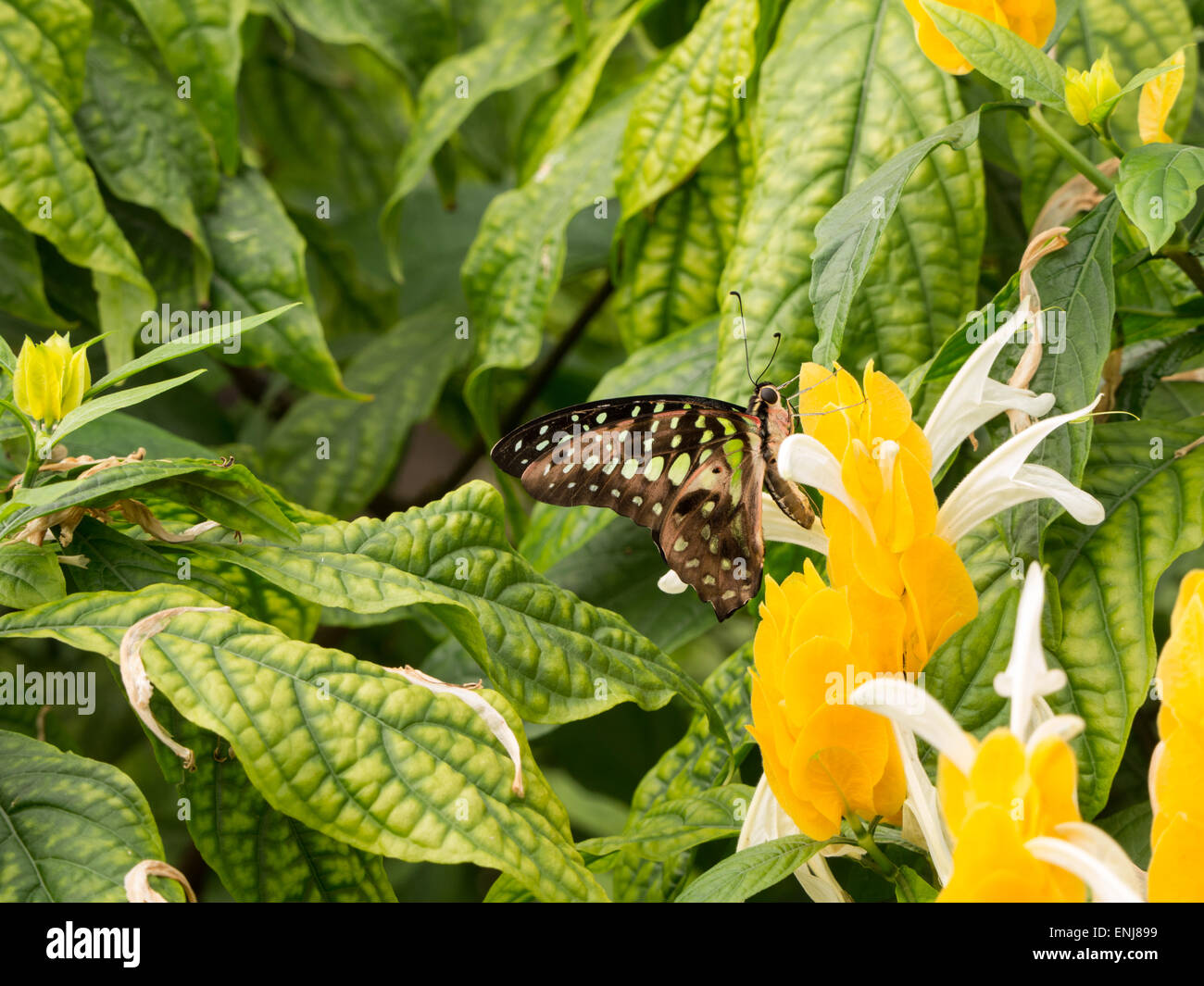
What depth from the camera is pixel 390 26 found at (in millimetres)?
954

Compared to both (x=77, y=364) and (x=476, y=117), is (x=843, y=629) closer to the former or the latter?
(x=77, y=364)

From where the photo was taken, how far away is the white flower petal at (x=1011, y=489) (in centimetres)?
38

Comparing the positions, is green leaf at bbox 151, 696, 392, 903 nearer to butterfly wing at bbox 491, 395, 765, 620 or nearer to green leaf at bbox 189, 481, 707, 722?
green leaf at bbox 189, 481, 707, 722

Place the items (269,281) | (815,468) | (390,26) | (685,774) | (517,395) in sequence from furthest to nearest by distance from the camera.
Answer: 1. (517,395)
2. (390,26)
3. (269,281)
4. (685,774)
5. (815,468)

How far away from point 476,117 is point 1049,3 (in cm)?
81

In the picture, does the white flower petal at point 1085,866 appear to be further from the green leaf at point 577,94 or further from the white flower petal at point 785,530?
the green leaf at point 577,94

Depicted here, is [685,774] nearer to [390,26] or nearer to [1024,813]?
[1024,813]

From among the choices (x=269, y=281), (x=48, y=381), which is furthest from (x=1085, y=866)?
(x=269, y=281)

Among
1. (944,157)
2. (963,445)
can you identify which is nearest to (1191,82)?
(944,157)

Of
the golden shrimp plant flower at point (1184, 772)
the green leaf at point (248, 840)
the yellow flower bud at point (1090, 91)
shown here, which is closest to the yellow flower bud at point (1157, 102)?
the yellow flower bud at point (1090, 91)

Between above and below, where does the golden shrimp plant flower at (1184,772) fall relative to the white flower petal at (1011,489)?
below

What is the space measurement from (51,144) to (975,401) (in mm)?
621

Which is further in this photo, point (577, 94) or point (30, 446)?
point (577, 94)

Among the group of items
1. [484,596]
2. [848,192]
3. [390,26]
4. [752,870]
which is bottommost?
[752,870]
